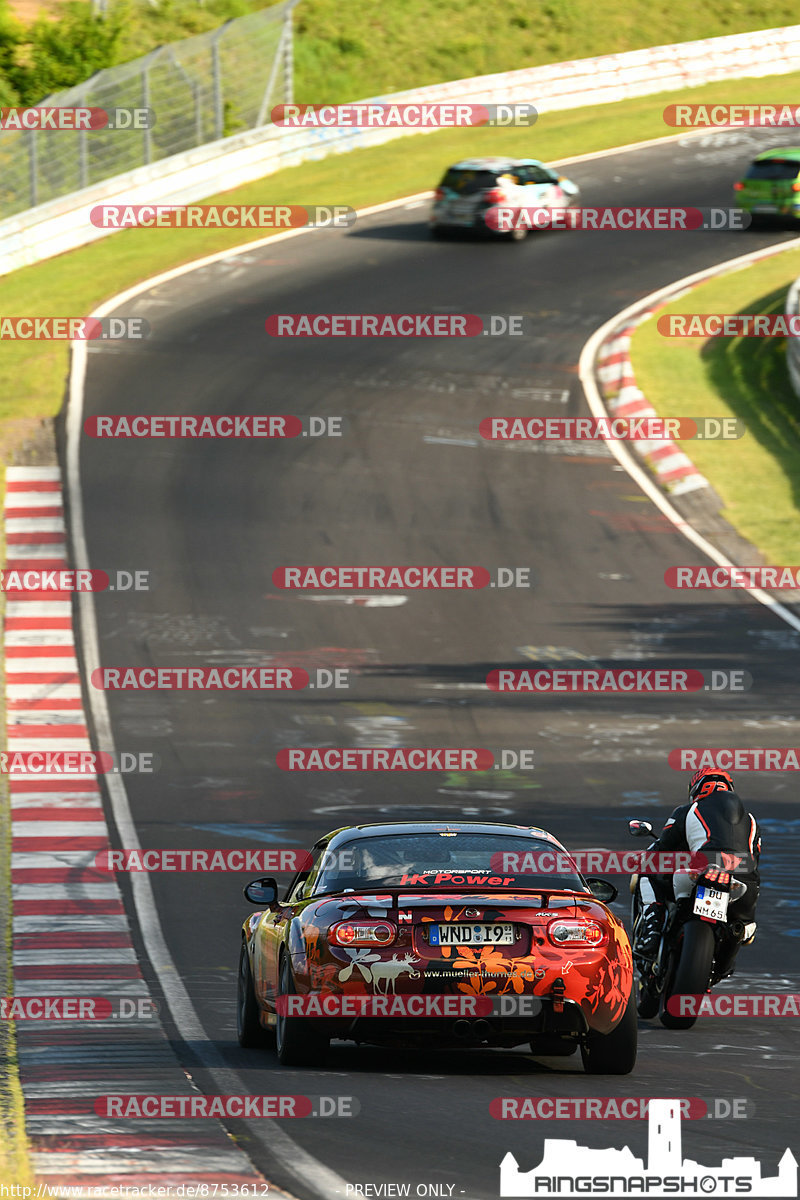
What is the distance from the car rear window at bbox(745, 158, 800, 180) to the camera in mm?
40031

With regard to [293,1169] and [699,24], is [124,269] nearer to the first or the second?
[699,24]

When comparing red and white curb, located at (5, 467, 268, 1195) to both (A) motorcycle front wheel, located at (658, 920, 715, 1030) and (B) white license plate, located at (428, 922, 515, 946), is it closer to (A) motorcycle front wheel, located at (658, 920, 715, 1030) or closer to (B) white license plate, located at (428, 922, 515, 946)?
(B) white license plate, located at (428, 922, 515, 946)

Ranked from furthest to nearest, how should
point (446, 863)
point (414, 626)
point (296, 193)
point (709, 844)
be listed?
point (296, 193)
point (414, 626)
point (709, 844)
point (446, 863)

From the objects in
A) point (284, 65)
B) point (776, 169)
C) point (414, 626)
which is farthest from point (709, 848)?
point (284, 65)

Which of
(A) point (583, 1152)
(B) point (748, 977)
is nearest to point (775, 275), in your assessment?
(B) point (748, 977)

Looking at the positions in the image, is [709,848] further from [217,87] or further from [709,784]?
[217,87]

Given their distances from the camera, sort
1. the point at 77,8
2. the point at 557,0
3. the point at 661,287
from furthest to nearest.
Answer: the point at 557,0 < the point at 77,8 < the point at 661,287

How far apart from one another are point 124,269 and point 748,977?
2680 cm

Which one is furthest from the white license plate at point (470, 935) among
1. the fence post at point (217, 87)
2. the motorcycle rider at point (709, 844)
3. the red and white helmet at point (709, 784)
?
the fence post at point (217, 87)

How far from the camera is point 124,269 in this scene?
35.8 m

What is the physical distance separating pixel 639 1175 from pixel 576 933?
6.24ft

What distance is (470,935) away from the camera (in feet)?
28.1

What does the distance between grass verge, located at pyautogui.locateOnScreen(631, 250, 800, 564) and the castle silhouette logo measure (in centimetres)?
1722

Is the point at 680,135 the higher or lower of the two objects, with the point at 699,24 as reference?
lower
